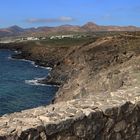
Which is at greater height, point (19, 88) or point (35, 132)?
point (35, 132)

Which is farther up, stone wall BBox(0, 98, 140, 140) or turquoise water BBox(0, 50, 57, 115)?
stone wall BBox(0, 98, 140, 140)

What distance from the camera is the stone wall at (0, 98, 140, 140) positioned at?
8875mm

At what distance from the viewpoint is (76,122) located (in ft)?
31.7

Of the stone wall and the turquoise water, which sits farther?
the turquoise water

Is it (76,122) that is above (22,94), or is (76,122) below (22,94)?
above

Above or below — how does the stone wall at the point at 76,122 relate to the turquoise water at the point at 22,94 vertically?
above

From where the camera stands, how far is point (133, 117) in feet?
36.3

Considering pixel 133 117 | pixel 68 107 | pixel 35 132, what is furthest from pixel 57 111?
pixel 133 117

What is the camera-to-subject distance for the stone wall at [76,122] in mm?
8875

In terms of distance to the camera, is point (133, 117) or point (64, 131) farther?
point (133, 117)

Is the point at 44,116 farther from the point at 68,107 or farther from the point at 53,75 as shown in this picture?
the point at 53,75

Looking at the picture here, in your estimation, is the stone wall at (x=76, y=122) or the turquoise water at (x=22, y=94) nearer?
the stone wall at (x=76, y=122)

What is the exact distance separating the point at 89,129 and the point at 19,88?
43.4m

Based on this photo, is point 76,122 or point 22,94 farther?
point 22,94
